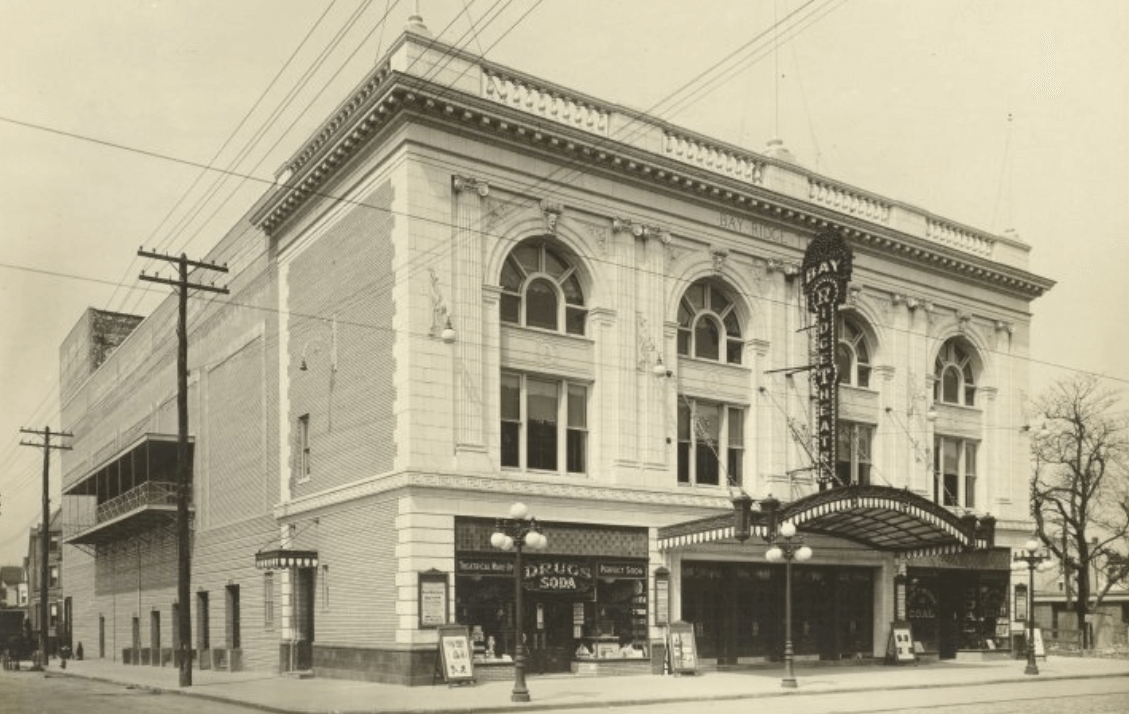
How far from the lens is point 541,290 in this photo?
3033 centimetres

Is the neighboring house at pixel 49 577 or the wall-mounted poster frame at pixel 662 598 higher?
the wall-mounted poster frame at pixel 662 598

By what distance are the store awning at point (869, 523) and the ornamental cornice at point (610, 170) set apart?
8828 millimetres

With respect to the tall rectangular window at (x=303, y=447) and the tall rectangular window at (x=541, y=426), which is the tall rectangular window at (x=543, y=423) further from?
the tall rectangular window at (x=303, y=447)

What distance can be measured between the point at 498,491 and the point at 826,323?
1186 centimetres

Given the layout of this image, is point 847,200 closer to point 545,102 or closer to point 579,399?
point 545,102

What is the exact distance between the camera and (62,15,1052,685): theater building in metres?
27.6

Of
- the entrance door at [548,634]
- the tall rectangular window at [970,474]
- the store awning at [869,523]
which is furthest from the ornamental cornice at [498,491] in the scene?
the tall rectangular window at [970,474]

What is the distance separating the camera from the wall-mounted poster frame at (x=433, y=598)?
85.9 ft

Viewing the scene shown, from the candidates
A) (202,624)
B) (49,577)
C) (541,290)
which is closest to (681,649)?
(541,290)

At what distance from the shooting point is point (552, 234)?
29.9 m

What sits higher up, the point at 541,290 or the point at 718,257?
the point at 718,257

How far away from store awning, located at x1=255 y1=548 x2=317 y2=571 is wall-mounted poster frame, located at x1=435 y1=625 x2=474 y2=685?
20.0ft

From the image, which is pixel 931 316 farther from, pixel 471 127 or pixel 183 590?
pixel 183 590

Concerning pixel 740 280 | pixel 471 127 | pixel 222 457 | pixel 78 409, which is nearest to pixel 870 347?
pixel 740 280
